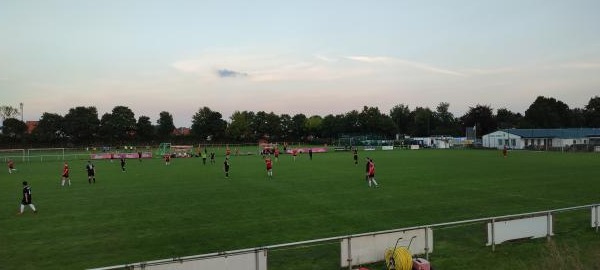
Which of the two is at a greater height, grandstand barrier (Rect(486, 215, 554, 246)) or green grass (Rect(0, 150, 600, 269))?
grandstand barrier (Rect(486, 215, 554, 246))

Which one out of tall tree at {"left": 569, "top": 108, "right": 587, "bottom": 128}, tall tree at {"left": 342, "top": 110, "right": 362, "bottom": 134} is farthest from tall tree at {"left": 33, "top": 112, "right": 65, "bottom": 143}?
tall tree at {"left": 569, "top": 108, "right": 587, "bottom": 128}

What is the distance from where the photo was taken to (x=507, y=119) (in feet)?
424

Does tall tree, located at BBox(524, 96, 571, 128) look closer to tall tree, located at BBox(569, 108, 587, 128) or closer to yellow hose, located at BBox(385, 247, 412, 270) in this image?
tall tree, located at BBox(569, 108, 587, 128)

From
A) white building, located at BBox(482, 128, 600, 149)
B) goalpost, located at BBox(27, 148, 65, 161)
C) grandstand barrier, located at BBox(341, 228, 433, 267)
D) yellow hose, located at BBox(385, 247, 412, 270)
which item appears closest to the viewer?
yellow hose, located at BBox(385, 247, 412, 270)

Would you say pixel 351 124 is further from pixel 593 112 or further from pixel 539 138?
pixel 593 112

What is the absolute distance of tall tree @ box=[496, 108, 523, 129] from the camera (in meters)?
126

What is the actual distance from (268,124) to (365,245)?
121467 mm

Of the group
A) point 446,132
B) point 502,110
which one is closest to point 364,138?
point 446,132

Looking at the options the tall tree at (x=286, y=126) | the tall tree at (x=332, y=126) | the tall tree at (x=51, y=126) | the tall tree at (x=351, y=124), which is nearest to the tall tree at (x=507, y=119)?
the tall tree at (x=351, y=124)

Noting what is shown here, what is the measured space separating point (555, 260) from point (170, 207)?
562 inches

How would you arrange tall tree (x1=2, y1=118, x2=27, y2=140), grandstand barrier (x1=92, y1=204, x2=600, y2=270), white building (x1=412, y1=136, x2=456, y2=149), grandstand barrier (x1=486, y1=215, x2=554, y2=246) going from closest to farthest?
grandstand barrier (x1=92, y1=204, x2=600, y2=270)
grandstand barrier (x1=486, y1=215, x2=554, y2=246)
white building (x1=412, y1=136, x2=456, y2=149)
tall tree (x1=2, y1=118, x2=27, y2=140)

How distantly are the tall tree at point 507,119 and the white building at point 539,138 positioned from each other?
37086 mm

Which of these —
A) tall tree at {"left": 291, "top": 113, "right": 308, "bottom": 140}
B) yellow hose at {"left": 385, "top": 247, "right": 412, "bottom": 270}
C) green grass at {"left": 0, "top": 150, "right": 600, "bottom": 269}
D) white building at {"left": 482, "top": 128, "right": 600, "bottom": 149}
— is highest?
tall tree at {"left": 291, "top": 113, "right": 308, "bottom": 140}

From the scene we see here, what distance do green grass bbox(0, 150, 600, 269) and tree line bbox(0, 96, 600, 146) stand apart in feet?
296
